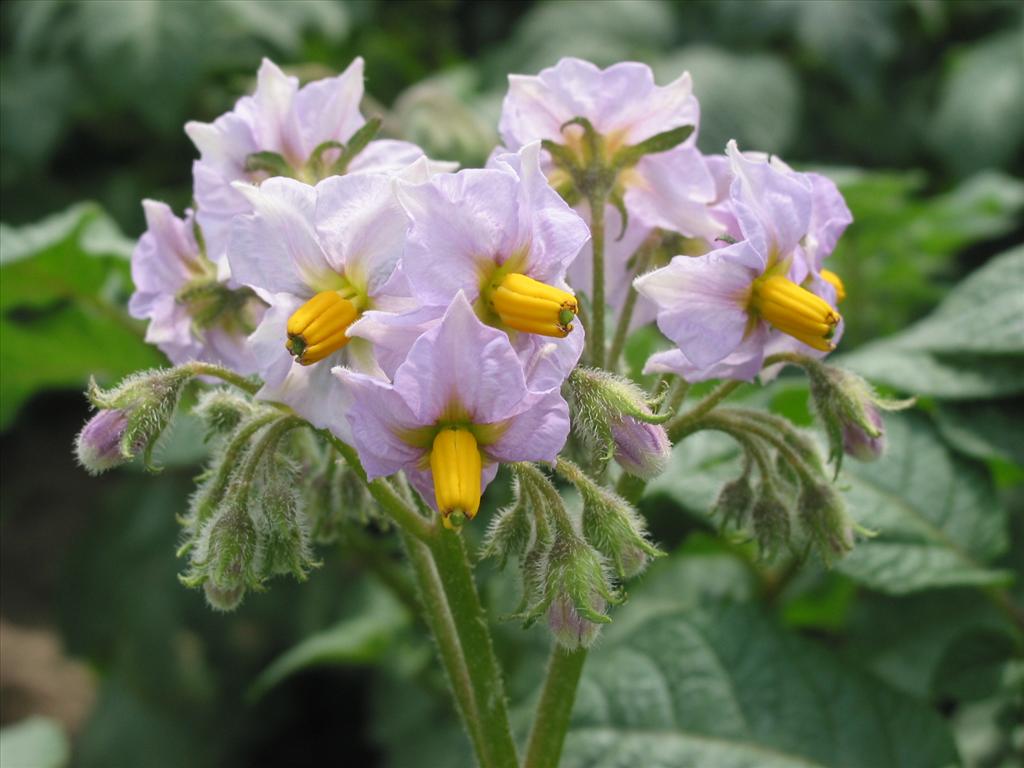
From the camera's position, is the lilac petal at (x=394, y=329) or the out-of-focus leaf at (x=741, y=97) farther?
the out-of-focus leaf at (x=741, y=97)

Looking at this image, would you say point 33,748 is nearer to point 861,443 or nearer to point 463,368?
point 463,368

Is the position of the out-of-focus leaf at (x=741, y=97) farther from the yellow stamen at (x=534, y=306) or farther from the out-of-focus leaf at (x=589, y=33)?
the yellow stamen at (x=534, y=306)

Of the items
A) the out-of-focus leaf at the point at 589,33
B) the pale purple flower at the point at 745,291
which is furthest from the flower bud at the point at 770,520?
the out-of-focus leaf at the point at 589,33

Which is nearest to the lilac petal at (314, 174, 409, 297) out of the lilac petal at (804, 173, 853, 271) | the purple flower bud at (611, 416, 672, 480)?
the purple flower bud at (611, 416, 672, 480)

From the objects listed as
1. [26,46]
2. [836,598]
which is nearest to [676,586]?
[836,598]

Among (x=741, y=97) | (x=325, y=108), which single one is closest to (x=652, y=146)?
(x=325, y=108)

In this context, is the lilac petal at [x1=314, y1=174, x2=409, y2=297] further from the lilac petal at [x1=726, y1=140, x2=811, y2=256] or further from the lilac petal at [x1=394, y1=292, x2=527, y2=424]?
the lilac petal at [x1=726, y1=140, x2=811, y2=256]
